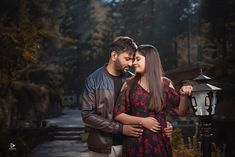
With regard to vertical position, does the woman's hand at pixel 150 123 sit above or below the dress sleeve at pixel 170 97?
below

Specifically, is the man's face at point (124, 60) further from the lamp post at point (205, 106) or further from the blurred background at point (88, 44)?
the blurred background at point (88, 44)

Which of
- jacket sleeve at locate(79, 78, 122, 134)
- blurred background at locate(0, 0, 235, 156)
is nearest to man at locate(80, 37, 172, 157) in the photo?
jacket sleeve at locate(79, 78, 122, 134)

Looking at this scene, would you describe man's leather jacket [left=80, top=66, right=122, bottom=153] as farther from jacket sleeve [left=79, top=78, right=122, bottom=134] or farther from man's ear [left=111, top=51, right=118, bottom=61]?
man's ear [left=111, top=51, right=118, bottom=61]

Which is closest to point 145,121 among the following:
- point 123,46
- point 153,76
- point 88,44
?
point 153,76

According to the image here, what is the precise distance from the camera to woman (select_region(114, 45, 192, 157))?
2.84 m

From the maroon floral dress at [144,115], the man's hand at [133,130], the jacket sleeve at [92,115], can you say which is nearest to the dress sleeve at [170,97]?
the maroon floral dress at [144,115]

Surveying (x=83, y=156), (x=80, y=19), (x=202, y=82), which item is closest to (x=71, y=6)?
(x=80, y=19)

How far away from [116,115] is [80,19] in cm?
4363

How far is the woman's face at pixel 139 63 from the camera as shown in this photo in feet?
9.57

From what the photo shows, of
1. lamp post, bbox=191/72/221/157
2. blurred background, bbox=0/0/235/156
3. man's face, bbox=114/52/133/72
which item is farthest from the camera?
blurred background, bbox=0/0/235/156

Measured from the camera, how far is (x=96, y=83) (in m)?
3.04

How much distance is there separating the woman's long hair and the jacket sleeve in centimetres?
35

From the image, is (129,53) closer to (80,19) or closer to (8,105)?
(8,105)

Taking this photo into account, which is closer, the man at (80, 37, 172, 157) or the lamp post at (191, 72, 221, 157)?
the man at (80, 37, 172, 157)
